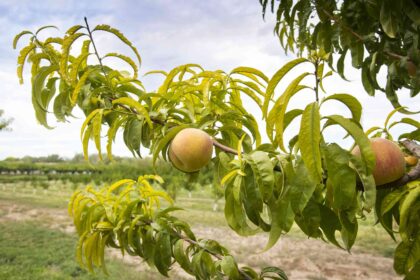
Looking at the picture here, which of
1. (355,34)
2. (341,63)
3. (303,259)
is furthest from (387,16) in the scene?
(303,259)

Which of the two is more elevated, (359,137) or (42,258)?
(359,137)

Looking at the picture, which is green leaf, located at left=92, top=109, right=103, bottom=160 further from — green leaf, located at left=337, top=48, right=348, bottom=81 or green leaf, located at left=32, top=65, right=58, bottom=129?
green leaf, located at left=337, top=48, right=348, bottom=81

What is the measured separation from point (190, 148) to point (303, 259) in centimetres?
380

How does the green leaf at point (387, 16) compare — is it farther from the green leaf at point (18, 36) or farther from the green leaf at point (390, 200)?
the green leaf at point (18, 36)

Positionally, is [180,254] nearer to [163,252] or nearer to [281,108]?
[163,252]

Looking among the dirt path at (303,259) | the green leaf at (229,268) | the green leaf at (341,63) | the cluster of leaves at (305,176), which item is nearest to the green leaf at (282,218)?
the cluster of leaves at (305,176)

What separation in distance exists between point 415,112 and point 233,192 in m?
0.29

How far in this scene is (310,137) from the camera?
1.18 feet

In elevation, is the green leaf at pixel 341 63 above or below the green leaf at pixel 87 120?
above

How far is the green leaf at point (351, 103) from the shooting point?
1.35 feet

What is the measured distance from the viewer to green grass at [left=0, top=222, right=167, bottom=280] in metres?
3.41

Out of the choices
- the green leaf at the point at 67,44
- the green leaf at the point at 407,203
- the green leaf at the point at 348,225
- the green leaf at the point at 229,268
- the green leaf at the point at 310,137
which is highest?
the green leaf at the point at 67,44

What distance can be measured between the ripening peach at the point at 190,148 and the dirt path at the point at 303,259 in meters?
2.70

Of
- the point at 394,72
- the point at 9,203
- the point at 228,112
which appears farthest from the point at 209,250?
the point at 9,203
